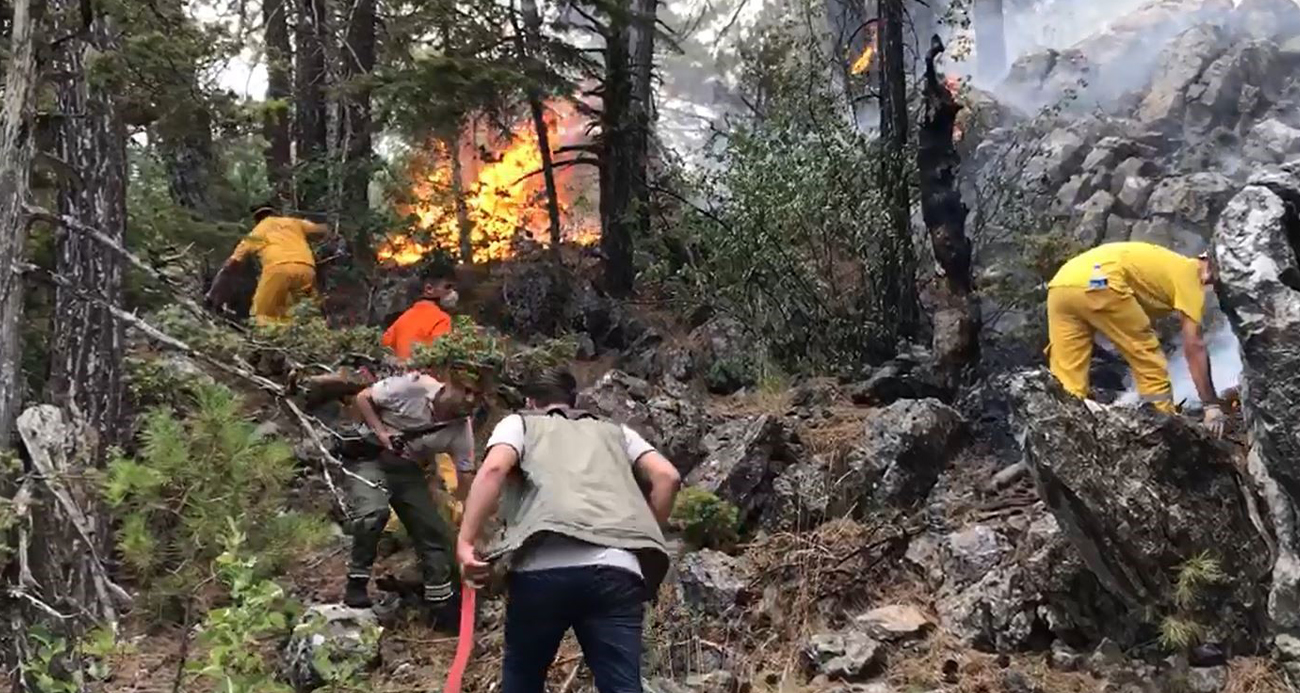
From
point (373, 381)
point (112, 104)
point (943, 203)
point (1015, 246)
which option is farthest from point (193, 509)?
point (1015, 246)

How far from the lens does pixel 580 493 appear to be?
4.02 metres

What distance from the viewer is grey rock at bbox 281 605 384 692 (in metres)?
5.51

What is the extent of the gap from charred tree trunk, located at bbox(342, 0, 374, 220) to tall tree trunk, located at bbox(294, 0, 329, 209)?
0.27 meters

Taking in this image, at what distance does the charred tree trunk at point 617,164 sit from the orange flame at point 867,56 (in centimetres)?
265

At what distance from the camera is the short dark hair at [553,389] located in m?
4.43

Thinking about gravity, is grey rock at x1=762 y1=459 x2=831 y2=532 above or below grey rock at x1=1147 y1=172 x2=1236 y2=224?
below

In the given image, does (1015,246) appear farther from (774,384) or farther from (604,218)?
(604,218)

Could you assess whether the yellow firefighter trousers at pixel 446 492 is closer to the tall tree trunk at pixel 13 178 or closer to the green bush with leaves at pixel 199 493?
the green bush with leaves at pixel 199 493

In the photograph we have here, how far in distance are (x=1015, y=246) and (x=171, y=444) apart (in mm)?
9550

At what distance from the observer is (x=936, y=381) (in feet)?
30.7

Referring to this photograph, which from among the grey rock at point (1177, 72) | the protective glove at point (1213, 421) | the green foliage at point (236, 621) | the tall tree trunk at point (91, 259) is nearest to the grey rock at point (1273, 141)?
the grey rock at point (1177, 72)

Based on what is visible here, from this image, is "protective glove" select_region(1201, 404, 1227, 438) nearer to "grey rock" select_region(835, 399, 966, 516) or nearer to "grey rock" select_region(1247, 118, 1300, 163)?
"grey rock" select_region(835, 399, 966, 516)

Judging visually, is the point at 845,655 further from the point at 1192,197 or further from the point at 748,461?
the point at 1192,197

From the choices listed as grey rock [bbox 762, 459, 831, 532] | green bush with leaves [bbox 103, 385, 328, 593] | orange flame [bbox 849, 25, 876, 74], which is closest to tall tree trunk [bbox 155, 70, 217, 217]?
grey rock [bbox 762, 459, 831, 532]
